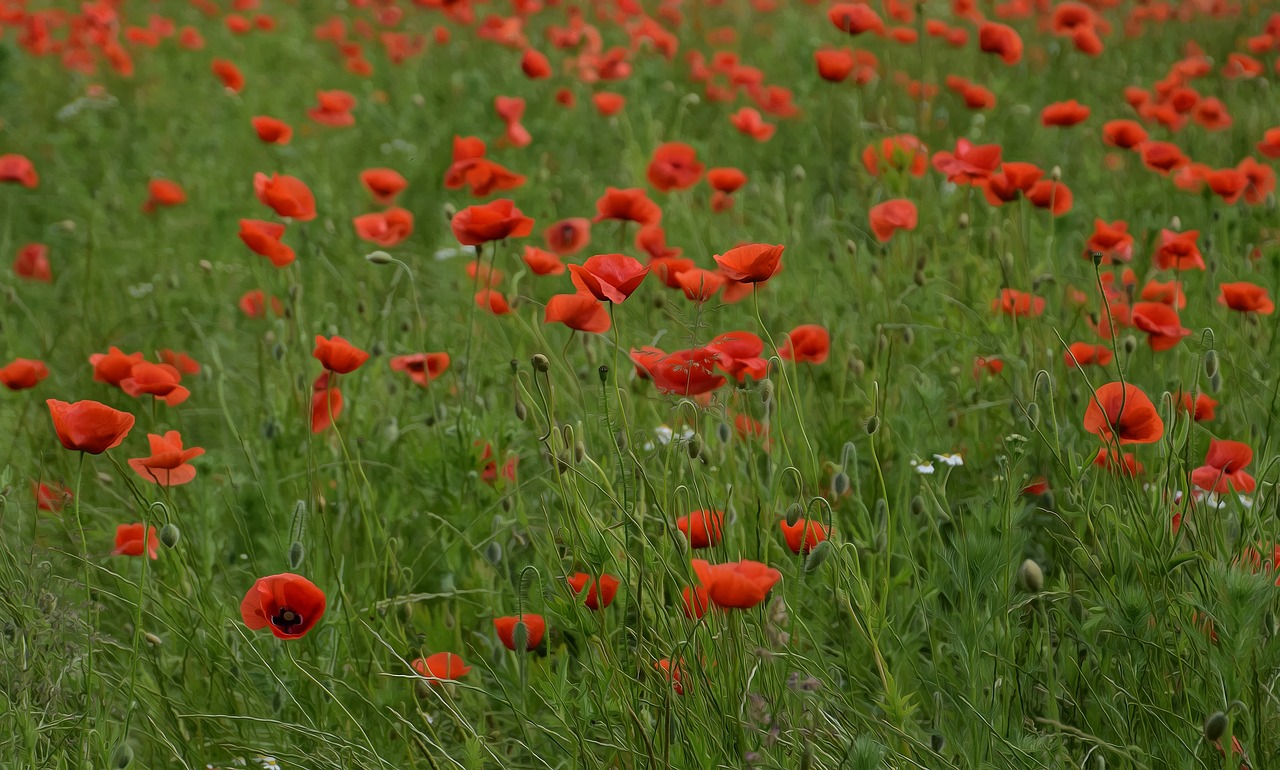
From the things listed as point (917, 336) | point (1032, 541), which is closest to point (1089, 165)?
point (917, 336)

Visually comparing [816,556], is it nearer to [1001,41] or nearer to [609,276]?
[609,276]

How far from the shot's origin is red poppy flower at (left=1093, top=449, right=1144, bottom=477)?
172cm

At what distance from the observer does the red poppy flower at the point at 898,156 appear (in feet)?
10.8

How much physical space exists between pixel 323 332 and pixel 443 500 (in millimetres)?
714

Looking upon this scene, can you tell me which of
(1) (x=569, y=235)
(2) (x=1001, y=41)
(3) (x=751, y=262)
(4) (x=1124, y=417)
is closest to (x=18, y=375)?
(1) (x=569, y=235)

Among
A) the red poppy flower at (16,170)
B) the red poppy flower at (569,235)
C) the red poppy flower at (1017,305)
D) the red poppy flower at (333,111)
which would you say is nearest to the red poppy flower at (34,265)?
the red poppy flower at (16,170)

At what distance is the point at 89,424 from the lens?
5.70ft

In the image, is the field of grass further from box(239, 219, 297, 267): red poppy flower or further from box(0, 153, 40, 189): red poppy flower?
box(0, 153, 40, 189): red poppy flower

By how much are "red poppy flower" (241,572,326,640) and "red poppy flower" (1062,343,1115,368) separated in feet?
5.07

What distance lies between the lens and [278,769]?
177cm

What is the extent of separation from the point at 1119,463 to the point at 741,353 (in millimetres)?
609

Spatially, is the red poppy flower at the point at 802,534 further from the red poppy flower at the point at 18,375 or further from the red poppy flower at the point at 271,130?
the red poppy flower at the point at 271,130

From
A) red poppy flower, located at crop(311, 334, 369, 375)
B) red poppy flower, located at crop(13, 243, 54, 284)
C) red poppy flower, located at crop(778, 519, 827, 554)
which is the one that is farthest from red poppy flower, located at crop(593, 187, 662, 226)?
red poppy flower, located at crop(13, 243, 54, 284)

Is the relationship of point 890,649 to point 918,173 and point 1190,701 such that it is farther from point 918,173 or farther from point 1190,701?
point 918,173
